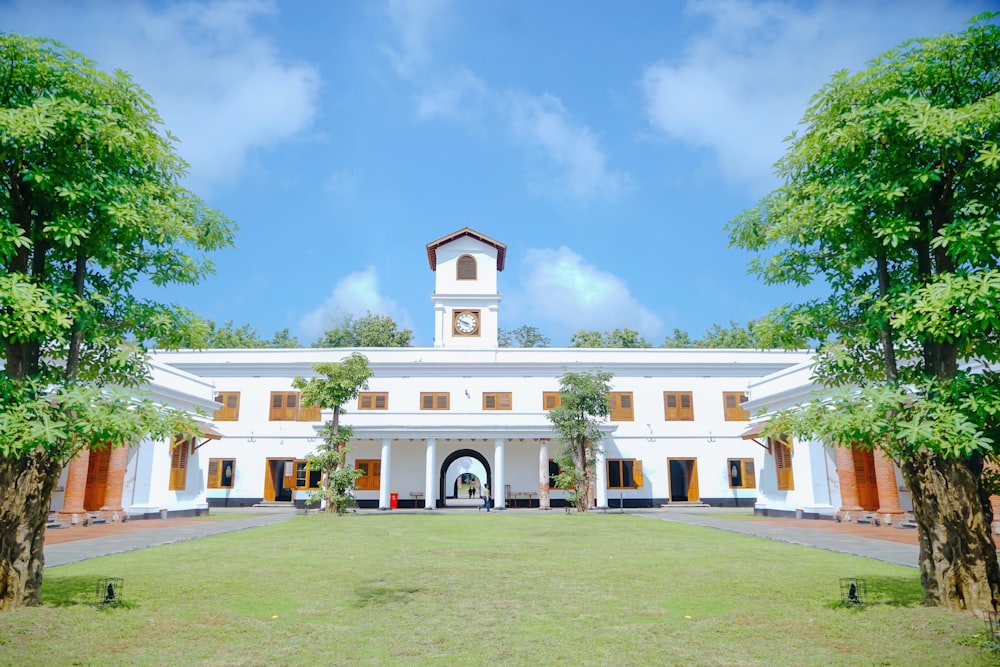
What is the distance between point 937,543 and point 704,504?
25489mm

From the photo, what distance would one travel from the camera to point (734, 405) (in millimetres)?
32375

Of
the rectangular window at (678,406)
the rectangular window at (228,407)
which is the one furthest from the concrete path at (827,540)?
the rectangular window at (228,407)

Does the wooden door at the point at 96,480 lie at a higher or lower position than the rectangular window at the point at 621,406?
lower

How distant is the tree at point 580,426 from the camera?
1069 inches

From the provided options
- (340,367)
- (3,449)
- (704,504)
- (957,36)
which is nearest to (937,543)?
(957,36)

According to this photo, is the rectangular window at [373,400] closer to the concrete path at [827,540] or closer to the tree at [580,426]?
the tree at [580,426]

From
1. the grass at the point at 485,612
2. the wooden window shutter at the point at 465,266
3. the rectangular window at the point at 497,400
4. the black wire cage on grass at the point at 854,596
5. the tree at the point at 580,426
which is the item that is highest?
the wooden window shutter at the point at 465,266

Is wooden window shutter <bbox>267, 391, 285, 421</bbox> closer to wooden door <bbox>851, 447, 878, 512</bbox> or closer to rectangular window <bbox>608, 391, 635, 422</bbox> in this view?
rectangular window <bbox>608, 391, 635, 422</bbox>

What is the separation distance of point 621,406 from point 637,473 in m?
3.27

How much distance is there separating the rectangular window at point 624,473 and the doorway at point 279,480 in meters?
15.0

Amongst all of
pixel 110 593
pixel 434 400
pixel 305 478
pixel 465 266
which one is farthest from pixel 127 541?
pixel 465 266

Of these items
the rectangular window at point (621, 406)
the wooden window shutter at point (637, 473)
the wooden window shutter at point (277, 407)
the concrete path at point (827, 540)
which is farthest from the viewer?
the rectangular window at point (621, 406)

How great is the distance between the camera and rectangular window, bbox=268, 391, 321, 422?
3181cm

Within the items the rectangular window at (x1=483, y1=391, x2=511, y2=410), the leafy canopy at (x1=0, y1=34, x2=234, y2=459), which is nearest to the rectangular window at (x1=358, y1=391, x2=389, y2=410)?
the rectangular window at (x1=483, y1=391, x2=511, y2=410)
